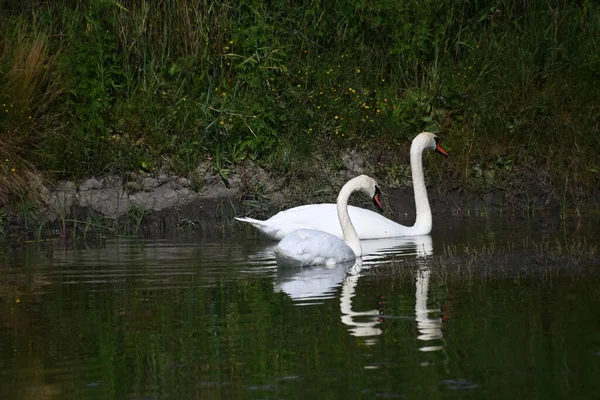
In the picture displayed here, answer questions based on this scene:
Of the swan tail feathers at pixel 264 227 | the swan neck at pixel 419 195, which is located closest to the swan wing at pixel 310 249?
the swan tail feathers at pixel 264 227

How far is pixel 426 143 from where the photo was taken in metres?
14.1

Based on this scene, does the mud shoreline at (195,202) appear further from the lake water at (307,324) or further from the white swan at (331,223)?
the lake water at (307,324)

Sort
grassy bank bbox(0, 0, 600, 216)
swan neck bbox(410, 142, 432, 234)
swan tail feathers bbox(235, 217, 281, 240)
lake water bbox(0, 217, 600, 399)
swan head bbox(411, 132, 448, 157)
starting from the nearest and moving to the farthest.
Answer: lake water bbox(0, 217, 600, 399)
swan tail feathers bbox(235, 217, 281, 240)
swan neck bbox(410, 142, 432, 234)
swan head bbox(411, 132, 448, 157)
grassy bank bbox(0, 0, 600, 216)

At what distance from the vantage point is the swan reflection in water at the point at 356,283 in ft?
23.8

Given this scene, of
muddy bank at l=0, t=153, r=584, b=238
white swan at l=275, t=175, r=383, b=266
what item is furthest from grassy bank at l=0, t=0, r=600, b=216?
white swan at l=275, t=175, r=383, b=266

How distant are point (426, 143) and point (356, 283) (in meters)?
5.12

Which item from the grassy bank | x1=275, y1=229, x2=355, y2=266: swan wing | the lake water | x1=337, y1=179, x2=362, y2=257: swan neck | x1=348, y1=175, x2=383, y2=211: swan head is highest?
the grassy bank

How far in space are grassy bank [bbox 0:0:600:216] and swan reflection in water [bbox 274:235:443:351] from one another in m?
2.91

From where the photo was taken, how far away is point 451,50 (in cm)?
1678

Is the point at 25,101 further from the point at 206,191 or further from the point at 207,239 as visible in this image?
the point at 207,239

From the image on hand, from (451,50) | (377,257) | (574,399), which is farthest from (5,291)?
(451,50)

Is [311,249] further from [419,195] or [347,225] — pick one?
[419,195]

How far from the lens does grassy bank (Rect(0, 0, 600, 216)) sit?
48.8ft

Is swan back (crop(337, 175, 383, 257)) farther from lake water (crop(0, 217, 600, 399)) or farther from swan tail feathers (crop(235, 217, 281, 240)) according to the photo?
swan tail feathers (crop(235, 217, 281, 240))
